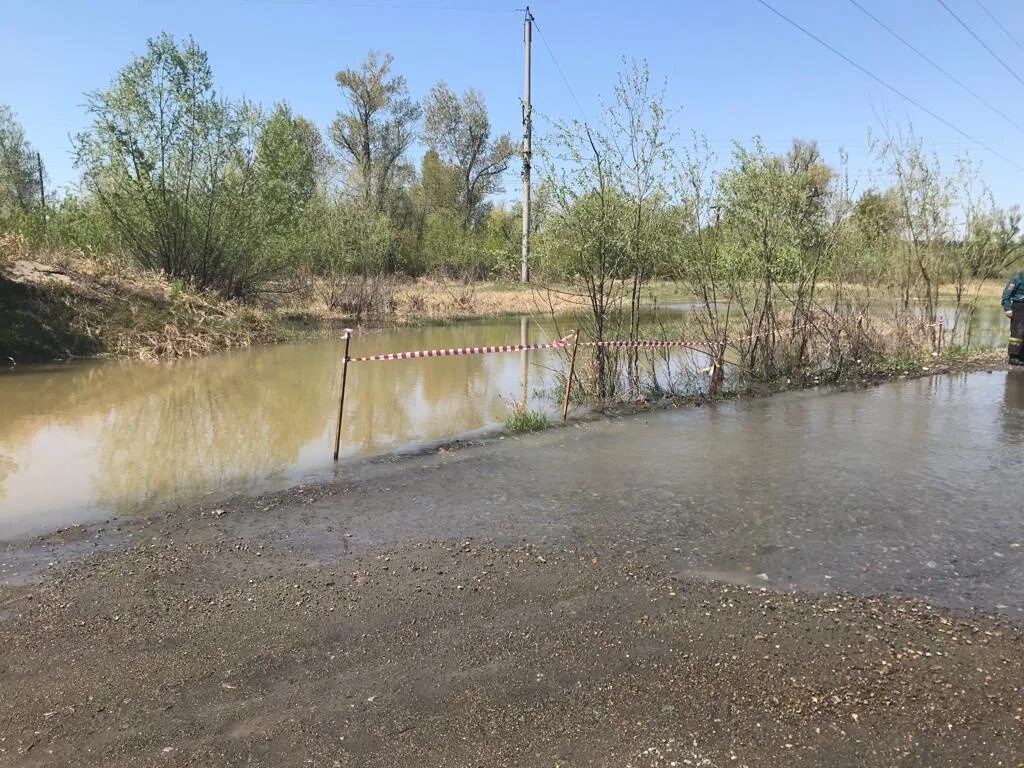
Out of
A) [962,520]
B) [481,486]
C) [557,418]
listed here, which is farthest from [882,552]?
[557,418]

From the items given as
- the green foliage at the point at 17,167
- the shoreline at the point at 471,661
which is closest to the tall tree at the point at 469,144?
the green foliage at the point at 17,167

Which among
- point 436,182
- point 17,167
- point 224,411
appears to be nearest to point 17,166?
point 17,167

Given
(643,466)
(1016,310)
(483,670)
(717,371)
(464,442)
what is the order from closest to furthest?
1. (483,670)
2. (643,466)
3. (464,442)
4. (717,371)
5. (1016,310)

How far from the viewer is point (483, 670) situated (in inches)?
145

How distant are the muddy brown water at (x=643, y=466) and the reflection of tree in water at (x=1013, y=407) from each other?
56 mm

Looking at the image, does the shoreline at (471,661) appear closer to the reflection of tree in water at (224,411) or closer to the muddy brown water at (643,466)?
the muddy brown water at (643,466)

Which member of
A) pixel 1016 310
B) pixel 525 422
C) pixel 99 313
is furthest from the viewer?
pixel 99 313

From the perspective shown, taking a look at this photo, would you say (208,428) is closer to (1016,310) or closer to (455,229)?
(1016,310)

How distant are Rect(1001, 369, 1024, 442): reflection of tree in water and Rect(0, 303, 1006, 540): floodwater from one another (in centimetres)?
82

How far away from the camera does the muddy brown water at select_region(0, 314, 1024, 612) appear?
5.35 metres

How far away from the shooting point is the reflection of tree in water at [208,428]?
7832mm

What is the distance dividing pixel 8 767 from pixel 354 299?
26.0 m

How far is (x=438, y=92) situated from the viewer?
53.5 metres

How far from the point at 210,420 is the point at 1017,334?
15.2 metres
